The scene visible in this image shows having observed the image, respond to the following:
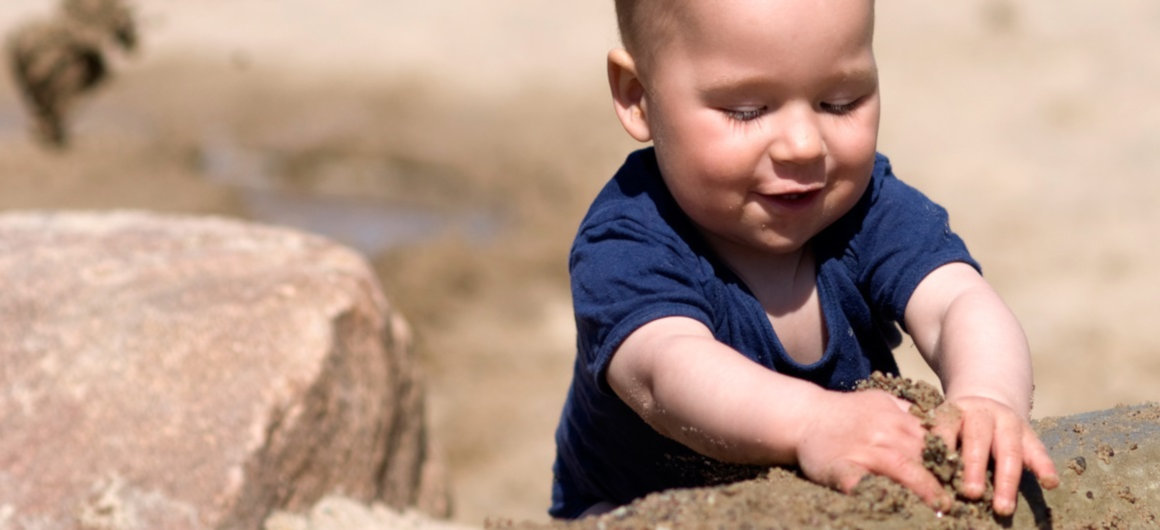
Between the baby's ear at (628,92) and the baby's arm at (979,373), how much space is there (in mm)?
515

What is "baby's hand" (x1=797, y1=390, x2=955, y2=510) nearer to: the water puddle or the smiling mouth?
the smiling mouth

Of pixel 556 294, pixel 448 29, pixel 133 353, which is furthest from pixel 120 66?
pixel 133 353

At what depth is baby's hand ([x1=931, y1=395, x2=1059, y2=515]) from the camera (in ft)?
5.61

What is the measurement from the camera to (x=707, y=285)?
2215mm

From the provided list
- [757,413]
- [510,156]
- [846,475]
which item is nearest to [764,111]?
[757,413]

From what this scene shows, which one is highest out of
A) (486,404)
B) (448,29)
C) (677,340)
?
(677,340)

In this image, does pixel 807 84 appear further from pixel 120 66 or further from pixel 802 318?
pixel 120 66

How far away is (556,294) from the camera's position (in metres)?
7.09

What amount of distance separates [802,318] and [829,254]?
0.37 feet

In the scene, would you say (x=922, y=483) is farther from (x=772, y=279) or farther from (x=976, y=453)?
(x=772, y=279)

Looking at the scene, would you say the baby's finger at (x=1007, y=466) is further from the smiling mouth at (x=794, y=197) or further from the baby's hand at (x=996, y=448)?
the smiling mouth at (x=794, y=197)

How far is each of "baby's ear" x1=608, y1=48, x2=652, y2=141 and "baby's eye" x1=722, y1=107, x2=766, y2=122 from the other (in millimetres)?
219

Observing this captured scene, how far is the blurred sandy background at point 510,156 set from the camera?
632 cm

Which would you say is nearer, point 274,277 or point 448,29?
point 274,277
